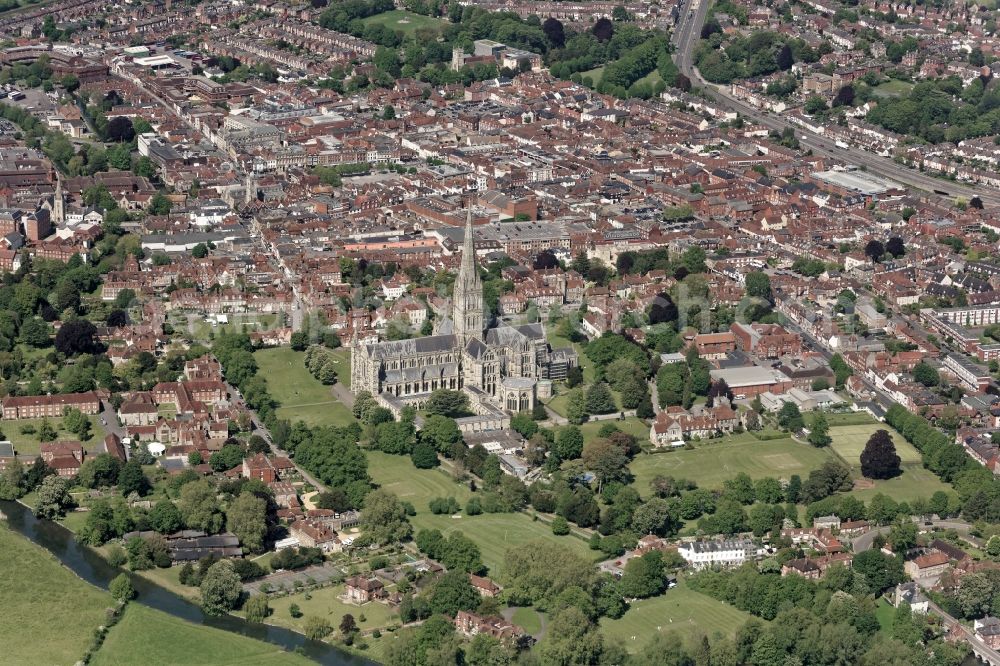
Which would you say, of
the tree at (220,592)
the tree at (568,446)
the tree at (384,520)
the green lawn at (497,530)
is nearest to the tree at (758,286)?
the tree at (568,446)

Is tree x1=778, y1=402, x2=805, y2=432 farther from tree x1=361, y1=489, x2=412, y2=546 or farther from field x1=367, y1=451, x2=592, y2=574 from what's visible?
tree x1=361, y1=489, x2=412, y2=546

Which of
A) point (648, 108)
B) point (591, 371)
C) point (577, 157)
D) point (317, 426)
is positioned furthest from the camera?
point (648, 108)

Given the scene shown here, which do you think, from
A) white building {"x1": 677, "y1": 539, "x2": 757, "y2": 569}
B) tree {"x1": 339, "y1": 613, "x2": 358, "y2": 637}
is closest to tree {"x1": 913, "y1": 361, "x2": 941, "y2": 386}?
white building {"x1": 677, "y1": 539, "x2": 757, "y2": 569}

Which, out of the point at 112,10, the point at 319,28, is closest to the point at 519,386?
the point at 319,28

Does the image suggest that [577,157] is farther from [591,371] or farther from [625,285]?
[591,371]

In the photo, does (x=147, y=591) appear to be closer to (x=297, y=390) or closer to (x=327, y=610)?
(x=327, y=610)

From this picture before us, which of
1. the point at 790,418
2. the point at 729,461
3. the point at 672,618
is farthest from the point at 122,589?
the point at 790,418
